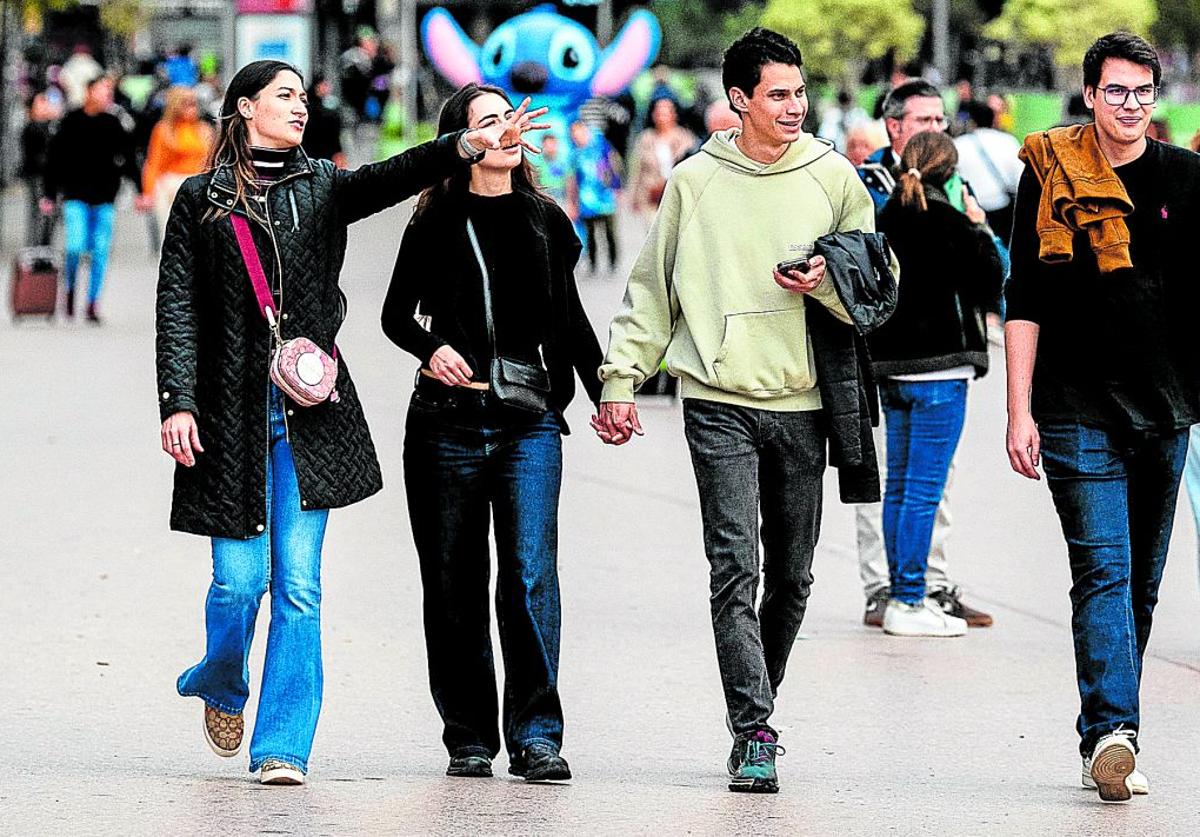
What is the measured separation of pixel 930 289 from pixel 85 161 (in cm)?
1151

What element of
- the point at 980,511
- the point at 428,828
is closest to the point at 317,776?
the point at 428,828

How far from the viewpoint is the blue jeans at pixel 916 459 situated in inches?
320

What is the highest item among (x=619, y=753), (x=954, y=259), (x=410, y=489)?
(x=954, y=259)

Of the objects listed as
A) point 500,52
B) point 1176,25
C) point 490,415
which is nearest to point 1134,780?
point 490,415

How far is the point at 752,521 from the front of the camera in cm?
605

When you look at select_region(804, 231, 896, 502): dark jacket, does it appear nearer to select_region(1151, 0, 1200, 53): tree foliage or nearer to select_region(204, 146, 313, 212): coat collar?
select_region(204, 146, 313, 212): coat collar

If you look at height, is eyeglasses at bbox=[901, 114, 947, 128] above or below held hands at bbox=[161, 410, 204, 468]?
above

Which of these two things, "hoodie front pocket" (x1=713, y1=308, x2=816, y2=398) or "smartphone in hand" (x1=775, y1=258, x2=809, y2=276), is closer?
"smartphone in hand" (x1=775, y1=258, x2=809, y2=276)

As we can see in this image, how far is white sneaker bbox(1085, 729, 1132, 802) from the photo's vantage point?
5.88 m

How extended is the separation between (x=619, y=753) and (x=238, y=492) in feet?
4.35

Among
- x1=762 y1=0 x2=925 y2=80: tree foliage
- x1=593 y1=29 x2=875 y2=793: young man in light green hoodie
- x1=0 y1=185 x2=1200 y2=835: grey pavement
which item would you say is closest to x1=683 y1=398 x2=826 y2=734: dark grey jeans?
x1=593 y1=29 x2=875 y2=793: young man in light green hoodie

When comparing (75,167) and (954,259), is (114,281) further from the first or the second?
(954,259)

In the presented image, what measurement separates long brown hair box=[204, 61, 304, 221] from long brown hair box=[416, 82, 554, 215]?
1.24 ft

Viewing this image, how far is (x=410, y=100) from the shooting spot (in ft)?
164
